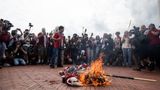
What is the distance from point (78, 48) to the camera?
1670 centimetres

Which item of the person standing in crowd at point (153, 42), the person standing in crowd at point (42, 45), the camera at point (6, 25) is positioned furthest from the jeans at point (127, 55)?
the camera at point (6, 25)

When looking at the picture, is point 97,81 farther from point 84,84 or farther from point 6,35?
point 6,35

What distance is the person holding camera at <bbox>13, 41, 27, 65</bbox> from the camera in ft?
47.6

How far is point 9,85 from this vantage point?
7031 millimetres

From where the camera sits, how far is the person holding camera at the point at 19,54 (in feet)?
47.6

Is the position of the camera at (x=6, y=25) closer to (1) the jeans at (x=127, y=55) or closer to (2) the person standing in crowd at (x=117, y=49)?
(2) the person standing in crowd at (x=117, y=49)

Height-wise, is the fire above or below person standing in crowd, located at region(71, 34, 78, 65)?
below

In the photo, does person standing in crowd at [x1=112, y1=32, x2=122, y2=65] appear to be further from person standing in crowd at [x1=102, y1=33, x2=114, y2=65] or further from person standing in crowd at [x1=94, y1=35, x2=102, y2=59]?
person standing in crowd at [x1=94, y1=35, x2=102, y2=59]

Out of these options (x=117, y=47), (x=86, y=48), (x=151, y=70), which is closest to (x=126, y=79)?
(x=151, y=70)

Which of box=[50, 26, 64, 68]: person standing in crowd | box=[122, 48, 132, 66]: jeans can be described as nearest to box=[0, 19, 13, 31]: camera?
box=[50, 26, 64, 68]: person standing in crowd

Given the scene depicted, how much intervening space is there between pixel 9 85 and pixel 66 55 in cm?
967

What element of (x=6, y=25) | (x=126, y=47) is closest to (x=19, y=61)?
(x=6, y=25)

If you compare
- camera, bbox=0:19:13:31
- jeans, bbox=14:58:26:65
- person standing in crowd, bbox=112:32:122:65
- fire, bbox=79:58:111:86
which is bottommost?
fire, bbox=79:58:111:86

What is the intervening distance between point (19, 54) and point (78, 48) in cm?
369
